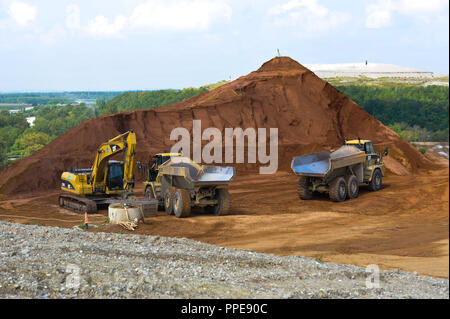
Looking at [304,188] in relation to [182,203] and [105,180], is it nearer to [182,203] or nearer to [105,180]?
[182,203]

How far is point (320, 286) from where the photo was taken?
8469 millimetres

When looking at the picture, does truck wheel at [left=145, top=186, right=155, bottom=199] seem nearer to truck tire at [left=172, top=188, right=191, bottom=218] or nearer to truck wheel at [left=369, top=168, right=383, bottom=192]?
truck tire at [left=172, top=188, right=191, bottom=218]

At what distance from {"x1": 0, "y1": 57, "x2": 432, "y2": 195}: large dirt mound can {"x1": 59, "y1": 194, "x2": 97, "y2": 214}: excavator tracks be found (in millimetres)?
7194

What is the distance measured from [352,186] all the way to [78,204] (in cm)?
1122

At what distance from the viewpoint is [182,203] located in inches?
702

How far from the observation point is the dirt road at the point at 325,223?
1214cm

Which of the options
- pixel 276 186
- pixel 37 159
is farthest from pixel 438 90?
pixel 37 159

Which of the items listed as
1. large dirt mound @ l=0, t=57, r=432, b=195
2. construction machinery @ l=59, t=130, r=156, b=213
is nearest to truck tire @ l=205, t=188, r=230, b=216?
construction machinery @ l=59, t=130, r=156, b=213

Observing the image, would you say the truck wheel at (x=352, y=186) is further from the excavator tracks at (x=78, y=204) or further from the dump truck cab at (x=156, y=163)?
the excavator tracks at (x=78, y=204)

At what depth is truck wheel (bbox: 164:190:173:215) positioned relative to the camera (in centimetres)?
1889

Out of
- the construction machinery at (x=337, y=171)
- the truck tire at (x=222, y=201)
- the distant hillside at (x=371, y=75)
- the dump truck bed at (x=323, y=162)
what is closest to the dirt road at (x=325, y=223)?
the truck tire at (x=222, y=201)

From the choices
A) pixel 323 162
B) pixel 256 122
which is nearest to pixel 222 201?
pixel 323 162

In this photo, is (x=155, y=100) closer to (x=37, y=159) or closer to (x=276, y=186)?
(x=37, y=159)

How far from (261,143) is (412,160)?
9.80m
